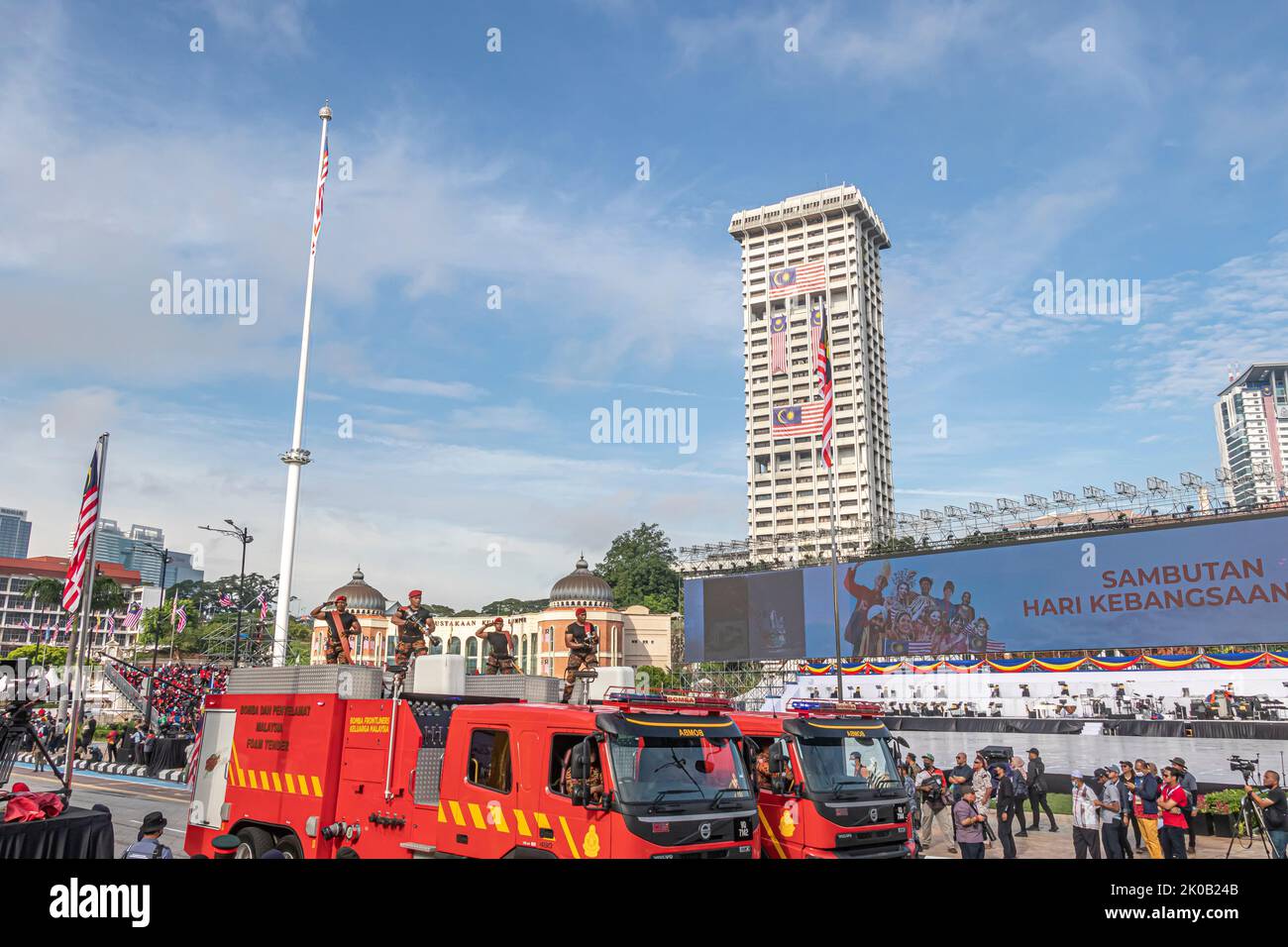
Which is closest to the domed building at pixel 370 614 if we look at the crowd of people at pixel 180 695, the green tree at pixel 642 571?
the green tree at pixel 642 571

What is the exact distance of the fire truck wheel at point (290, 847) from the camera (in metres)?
10.7

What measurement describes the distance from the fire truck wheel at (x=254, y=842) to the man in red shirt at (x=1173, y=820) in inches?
493

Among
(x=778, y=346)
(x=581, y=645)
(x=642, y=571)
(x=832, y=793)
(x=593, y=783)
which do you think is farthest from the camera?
(x=778, y=346)

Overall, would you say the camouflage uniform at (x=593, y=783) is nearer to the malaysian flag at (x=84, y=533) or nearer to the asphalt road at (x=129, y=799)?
the malaysian flag at (x=84, y=533)

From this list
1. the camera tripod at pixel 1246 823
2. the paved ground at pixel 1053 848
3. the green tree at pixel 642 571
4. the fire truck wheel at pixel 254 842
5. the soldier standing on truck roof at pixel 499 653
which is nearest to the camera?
the fire truck wheel at pixel 254 842

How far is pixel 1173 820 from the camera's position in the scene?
12.8 meters

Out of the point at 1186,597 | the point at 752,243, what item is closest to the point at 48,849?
the point at 1186,597

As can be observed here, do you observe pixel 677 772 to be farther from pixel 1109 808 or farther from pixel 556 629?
pixel 556 629

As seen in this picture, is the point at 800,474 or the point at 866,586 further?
the point at 800,474

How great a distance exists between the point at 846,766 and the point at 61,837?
813 centimetres

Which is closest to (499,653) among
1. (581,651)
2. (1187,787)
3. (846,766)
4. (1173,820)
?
(581,651)

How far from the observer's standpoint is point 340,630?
13.0 metres

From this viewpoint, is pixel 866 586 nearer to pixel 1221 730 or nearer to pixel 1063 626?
pixel 1063 626
